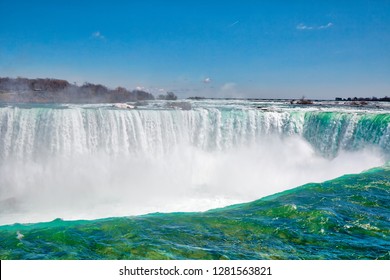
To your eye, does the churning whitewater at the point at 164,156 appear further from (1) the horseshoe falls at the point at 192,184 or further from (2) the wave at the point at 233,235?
(2) the wave at the point at 233,235

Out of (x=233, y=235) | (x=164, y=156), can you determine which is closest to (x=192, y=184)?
(x=164, y=156)

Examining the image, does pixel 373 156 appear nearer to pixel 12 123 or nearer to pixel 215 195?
pixel 215 195

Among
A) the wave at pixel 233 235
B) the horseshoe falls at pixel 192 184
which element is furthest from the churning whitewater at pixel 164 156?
the wave at pixel 233 235

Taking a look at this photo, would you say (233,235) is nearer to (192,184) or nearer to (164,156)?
(192,184)

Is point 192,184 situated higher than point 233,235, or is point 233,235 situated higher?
point 233,235

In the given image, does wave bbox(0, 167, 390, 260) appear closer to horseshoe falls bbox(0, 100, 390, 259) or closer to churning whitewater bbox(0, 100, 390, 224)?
horseshoe falls bbox(0, 100, 390, 259)

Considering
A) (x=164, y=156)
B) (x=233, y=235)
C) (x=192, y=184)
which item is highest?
(x=233, y=235)
